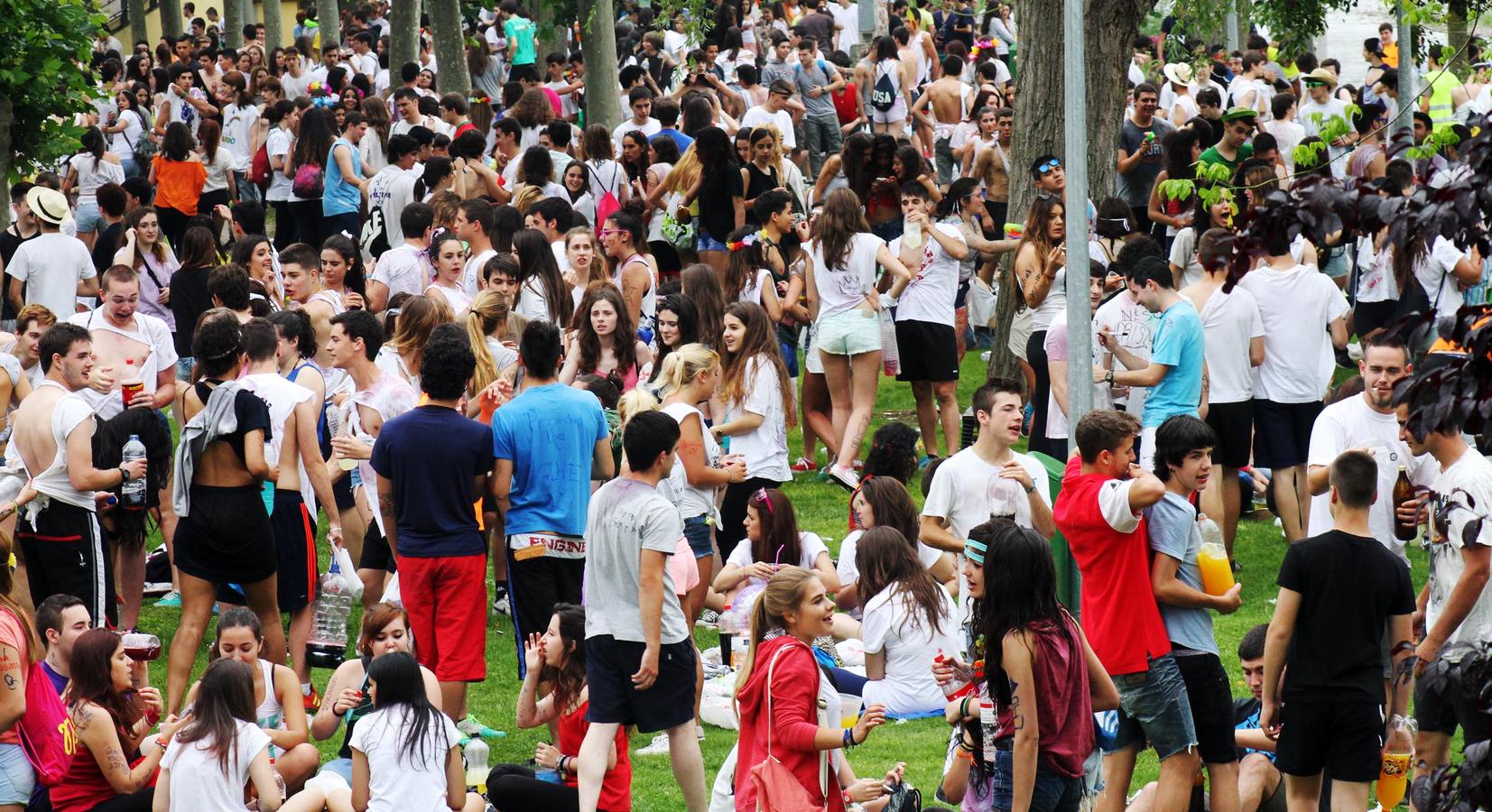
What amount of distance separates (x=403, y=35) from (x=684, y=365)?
14.6m

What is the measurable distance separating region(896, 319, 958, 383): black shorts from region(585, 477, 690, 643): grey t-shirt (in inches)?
199

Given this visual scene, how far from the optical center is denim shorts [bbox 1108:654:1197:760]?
6680 mm

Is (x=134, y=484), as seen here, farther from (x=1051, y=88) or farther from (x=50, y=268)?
(x=1051, y=88)

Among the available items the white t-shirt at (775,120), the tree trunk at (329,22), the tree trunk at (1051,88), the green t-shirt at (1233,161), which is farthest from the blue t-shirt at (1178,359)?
the tree trunk at (329,22)

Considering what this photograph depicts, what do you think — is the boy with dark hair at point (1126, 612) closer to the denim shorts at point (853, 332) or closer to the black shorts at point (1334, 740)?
the black shorts at point (1334, 740)

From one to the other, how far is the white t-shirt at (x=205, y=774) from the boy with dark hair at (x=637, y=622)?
128 centimetres

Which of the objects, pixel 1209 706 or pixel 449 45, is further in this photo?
pixel 449 45

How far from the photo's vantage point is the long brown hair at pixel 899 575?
26.3 ft

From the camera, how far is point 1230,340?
1008cm

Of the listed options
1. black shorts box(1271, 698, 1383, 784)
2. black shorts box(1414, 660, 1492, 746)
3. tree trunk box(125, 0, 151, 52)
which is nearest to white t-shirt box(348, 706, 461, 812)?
black shorts box(1271, 698, 1383, 784)

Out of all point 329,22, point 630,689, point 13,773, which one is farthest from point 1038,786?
point 329,22

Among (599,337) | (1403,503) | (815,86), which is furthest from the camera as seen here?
(815,86)

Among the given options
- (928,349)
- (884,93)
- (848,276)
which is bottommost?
(928,349)

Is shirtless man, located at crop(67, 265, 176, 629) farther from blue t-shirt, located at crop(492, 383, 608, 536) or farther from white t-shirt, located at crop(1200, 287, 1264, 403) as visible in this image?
white t-shirt, located at crop(1200, 287, 1264, 403)
